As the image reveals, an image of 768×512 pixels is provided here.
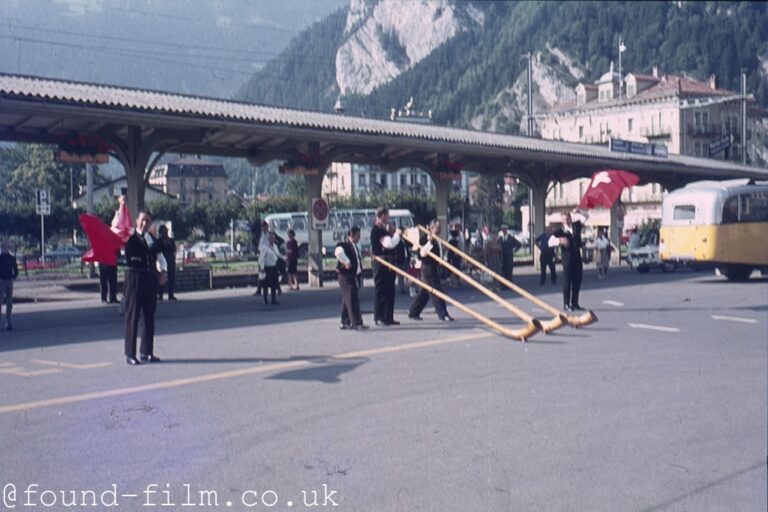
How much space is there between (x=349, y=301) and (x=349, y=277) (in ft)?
1.52

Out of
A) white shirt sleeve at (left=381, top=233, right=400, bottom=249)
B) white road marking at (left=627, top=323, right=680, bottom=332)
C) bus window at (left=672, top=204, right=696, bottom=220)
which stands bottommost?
white road marking at (left=627, top=323, right=680, bottom=332)

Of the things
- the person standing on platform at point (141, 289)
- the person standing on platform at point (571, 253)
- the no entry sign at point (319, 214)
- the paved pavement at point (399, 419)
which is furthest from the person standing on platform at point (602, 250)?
the person standing on platform at point (141, 289)

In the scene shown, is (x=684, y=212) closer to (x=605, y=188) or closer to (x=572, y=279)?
(x=605, y=188)

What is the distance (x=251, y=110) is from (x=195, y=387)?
54.5 feet

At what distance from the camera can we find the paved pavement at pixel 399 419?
5.66 m

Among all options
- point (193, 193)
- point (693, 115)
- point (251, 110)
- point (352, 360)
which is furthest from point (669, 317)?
point (193, 193)

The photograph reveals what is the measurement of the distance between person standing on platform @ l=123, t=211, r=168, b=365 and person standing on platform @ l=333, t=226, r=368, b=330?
387 centimetres

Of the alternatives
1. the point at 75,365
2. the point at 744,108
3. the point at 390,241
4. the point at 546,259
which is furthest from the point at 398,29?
the point at 546,259

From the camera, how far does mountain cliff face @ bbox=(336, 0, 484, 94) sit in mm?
13196

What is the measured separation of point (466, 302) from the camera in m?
19.7

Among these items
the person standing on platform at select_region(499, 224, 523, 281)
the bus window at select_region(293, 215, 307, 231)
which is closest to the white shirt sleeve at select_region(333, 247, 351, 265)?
the person standing on platform at select_region(499, 224, 523, 281)

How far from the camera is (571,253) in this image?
16.5 meters

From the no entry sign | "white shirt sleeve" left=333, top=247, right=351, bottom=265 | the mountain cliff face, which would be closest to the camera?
the mountain cliff face

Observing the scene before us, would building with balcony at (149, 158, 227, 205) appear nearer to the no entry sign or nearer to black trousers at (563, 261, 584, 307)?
the no entry sign
